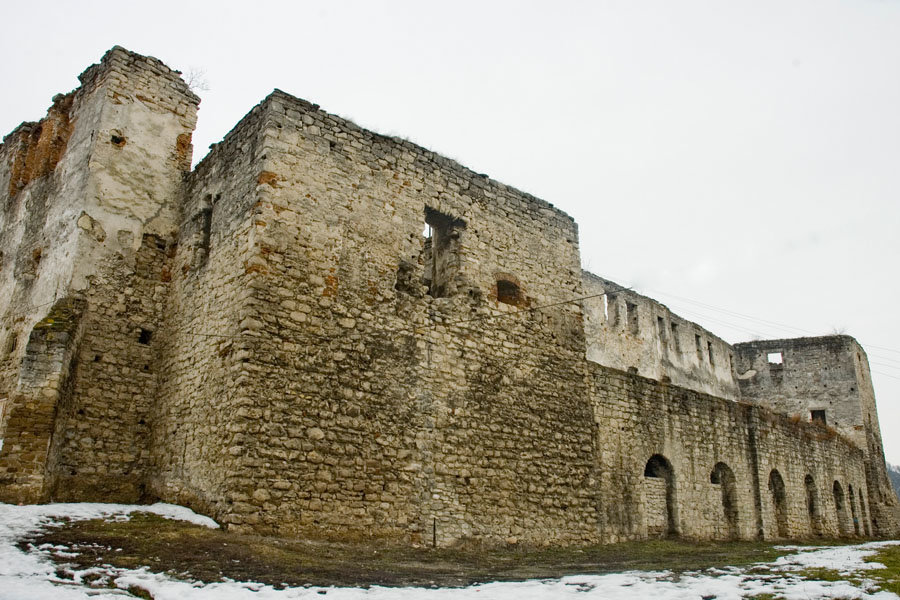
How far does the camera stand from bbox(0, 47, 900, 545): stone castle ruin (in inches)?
404

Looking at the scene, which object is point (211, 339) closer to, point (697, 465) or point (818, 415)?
point (697, 465)

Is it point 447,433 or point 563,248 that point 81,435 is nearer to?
point 447,433

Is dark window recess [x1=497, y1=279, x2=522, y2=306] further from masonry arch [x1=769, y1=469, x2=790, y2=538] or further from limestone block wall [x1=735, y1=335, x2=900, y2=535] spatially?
limestone block wall [x1=735, y1=335, x2=900, y2=535]

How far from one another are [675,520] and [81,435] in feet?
38.0

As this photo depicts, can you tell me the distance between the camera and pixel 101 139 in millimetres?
12477

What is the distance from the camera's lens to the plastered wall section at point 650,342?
2445 cm

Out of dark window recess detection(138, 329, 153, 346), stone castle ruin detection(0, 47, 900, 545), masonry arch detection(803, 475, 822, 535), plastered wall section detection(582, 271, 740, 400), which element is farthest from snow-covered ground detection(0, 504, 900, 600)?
plastered wall section detection(582, 271, 740, 400)

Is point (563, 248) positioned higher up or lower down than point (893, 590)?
higher up

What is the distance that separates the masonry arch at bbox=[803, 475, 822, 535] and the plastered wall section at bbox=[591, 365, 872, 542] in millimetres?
40

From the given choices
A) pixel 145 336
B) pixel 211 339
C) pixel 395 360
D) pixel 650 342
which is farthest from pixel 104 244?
pixel 650 342

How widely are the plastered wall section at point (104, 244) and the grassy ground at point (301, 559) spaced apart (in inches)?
83.5

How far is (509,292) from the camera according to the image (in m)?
13.6

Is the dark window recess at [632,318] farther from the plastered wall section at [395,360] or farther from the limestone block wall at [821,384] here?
the plastered wall section at [395,360]

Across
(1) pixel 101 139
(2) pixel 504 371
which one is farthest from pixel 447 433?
(1) pixel 101 139
